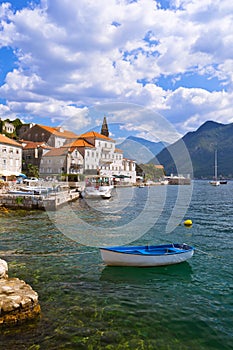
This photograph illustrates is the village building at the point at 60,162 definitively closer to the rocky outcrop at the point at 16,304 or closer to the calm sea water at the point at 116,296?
the calm sea water at the point at 116,296

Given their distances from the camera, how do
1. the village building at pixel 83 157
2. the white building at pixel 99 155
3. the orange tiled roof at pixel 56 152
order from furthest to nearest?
the white building at pixel 99 155 → the orange tiled roof at pixel 56 152 → the village building at pixel 83 157

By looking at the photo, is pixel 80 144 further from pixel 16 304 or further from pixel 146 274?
pixel 16 304

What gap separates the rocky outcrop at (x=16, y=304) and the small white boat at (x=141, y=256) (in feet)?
15.7

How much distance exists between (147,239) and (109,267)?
21.2 ft

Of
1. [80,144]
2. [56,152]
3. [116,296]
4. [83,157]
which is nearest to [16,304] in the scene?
[116,296]

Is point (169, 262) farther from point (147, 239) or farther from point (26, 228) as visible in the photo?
point (26, 228)

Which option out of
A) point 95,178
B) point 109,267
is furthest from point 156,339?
point 95,178

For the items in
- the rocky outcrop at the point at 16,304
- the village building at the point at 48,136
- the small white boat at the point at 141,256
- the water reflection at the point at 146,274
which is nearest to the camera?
the rocky outcrop at the point at 16,304

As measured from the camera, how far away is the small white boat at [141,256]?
13.1 metres

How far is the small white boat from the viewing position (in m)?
13.1

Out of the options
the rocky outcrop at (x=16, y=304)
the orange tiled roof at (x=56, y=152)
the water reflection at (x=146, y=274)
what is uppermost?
the orange tiled roof at (x=56, y=152)

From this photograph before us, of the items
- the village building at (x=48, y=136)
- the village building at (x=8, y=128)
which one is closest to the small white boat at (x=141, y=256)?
the village building at (x=48, y=136)

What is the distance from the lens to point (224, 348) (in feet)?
24.6

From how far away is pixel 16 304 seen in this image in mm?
8133
